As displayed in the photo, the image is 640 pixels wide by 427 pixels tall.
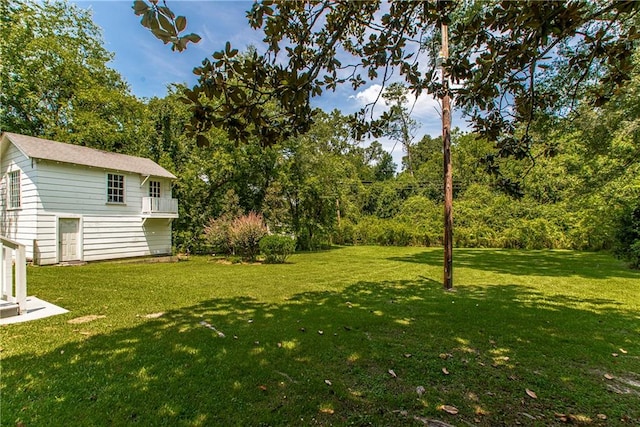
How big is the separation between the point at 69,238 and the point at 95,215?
47.2 inches

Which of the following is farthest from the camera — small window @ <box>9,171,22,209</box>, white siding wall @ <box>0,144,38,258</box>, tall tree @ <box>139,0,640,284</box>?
small window @ <box>9,171,22,209</box>

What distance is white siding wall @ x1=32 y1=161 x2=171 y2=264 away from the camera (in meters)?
11.0

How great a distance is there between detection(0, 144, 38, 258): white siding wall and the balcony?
373 cm

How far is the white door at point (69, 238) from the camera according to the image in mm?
11384

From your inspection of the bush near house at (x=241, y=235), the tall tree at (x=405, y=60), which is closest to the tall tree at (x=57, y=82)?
the bush near house at (x=241, y=235)

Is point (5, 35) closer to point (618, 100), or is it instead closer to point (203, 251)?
point (203, 251)

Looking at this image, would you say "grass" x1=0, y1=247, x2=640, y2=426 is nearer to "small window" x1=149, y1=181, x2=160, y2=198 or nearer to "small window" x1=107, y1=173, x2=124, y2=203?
"small window" x1=107, y1=173, x2=124, y2=203

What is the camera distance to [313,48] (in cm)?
271

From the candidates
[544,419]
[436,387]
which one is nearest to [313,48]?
[436,387]

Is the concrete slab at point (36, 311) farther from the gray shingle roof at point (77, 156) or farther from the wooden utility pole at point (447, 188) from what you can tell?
the gray shingle roof at point (77, 156)

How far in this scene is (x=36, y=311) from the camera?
478cm

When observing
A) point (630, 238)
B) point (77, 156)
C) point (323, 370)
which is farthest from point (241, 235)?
point (630, 238)

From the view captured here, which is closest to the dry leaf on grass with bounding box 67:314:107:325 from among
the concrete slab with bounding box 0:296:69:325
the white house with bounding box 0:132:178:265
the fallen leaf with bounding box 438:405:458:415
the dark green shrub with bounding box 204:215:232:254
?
the concrete slab with bounding box 0:296:69:325

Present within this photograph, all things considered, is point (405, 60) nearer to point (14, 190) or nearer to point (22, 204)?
point (22, 204)
